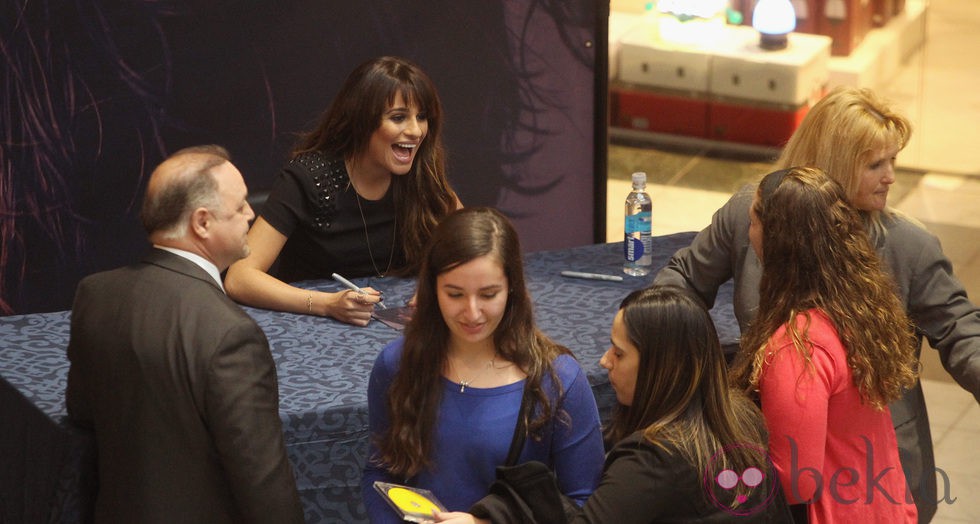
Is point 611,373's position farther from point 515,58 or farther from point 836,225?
point 515,58

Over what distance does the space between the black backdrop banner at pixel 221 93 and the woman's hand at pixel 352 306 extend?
3.68 ft

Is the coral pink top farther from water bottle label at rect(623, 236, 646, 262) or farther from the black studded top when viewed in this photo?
the black studded top

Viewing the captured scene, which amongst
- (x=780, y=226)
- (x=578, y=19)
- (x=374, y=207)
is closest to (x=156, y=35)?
(x=374, y=207)

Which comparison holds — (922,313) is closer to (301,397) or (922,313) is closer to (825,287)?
(825,287)

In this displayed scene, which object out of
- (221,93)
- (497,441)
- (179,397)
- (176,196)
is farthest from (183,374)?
(221,93)

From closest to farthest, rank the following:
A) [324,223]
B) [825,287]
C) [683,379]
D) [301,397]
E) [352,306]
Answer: [683,379], [825,287], [301,397], [352,306], [324,223]

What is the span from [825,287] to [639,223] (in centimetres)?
128

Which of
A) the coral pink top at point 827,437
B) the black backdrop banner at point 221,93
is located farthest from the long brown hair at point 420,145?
the coral pink top at point 827,437

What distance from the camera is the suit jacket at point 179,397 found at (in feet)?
8.93

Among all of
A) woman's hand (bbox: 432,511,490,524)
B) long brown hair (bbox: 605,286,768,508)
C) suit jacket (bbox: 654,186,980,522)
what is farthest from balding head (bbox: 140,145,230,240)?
suit jacket (bbox: 654,186,980,522)

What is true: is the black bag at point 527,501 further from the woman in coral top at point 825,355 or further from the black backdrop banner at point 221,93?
the black backdrop banner at point 221,93

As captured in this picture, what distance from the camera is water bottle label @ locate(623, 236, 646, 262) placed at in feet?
13.5

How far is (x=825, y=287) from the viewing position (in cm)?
288

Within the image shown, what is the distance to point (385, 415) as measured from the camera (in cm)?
283
